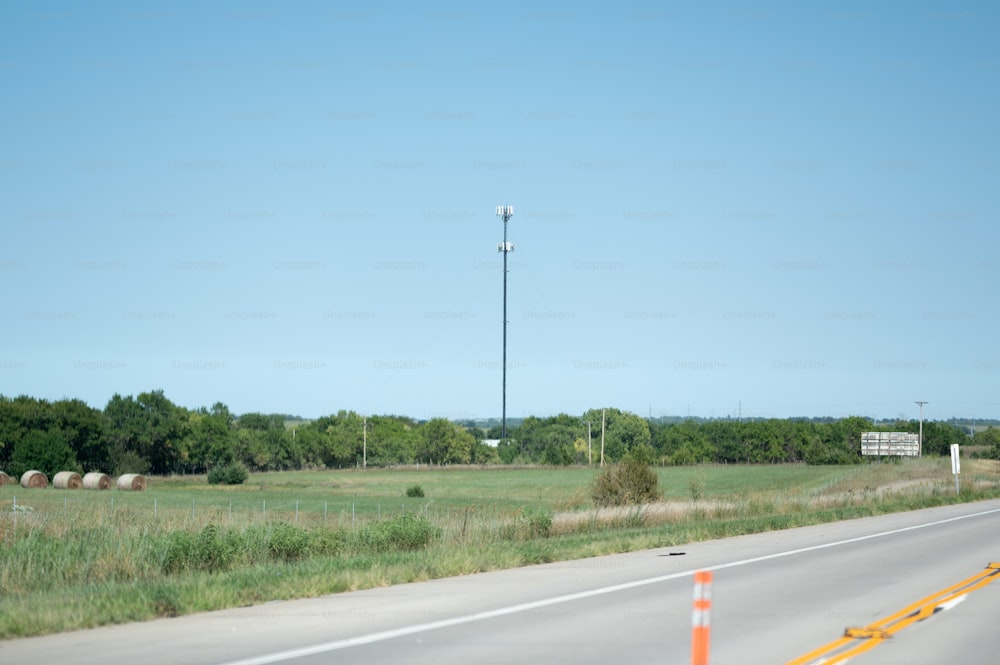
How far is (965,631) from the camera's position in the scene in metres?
12.0

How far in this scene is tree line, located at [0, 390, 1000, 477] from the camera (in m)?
106

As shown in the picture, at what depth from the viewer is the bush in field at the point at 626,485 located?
40.4 metres

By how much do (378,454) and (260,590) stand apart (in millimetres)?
139491

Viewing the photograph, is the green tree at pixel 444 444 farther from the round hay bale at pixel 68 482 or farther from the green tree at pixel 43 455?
the round hay bale at pixel 68 482

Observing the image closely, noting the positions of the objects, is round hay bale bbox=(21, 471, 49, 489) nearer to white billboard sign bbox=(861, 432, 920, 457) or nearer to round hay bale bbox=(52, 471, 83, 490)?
round hay bale bbox=(52, 471, 83, 490)

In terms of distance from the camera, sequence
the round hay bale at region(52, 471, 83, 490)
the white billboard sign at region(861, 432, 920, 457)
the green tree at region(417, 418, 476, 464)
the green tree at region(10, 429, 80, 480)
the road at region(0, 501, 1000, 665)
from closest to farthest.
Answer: the road at region(0, 501, 1000, 665) < the round hay bale at region(52, 471, 83, 490) < the green tree at region(10, 429, 80, 480) < the white billboard sign at region(861, 432, 920, 457) < the green tree at region(417, 418, 476, 464)

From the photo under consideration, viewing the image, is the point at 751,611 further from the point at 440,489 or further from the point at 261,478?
the point at 261,478

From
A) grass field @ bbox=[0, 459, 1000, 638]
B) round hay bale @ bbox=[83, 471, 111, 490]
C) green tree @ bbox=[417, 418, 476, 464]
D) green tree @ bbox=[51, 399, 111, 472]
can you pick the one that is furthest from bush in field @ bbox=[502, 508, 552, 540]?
green tree @ bbox=[417, 418, 476, 464]

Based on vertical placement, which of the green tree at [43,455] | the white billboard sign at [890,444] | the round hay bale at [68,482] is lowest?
the round hay bale at [68,482]

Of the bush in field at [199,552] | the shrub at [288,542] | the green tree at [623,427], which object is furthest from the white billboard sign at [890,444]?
the bush in field at [199,552]

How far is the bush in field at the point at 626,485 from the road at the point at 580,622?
824 inches

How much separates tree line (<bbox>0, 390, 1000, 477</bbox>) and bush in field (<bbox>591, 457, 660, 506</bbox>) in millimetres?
40807

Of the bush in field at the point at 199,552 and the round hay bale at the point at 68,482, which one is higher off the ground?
the bush in field at the point at 199,552

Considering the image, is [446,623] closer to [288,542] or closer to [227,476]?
[288,542]
